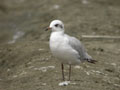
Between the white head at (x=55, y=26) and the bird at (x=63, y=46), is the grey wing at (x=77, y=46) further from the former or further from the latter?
the white head at (x=55, y=26)

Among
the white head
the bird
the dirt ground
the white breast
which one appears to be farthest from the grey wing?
the dirt ground

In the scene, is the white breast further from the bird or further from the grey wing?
the grey wing

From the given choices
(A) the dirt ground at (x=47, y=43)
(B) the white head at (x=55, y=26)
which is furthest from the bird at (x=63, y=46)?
(A) the dirt ground at (x=47, y=43)

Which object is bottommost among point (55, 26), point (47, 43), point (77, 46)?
point (47, 43)

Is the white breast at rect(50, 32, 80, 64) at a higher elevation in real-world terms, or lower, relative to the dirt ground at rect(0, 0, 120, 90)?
higher

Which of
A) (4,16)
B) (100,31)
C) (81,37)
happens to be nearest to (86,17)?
(100,31)

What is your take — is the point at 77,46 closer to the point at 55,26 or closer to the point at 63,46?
the point at 63,46

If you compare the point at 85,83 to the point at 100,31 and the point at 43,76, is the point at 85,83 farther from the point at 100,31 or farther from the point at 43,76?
the point at 100,31

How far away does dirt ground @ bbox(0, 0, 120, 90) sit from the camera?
9.32 m

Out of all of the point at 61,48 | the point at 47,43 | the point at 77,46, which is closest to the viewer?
the point at 61,48

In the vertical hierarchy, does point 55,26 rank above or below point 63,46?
above

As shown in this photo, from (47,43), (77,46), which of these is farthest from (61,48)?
(47,43)

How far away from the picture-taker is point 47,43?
13.2m

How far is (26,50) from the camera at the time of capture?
1246cm
